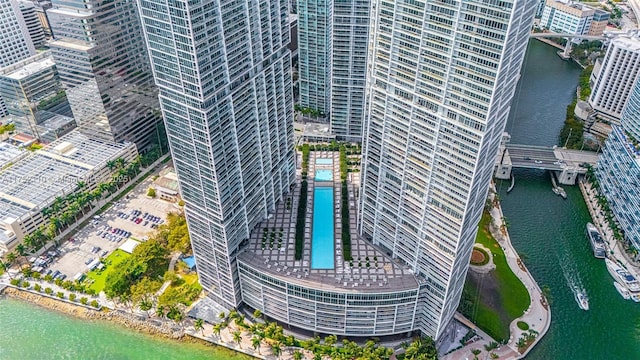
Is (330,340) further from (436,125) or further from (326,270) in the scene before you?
(436,125)

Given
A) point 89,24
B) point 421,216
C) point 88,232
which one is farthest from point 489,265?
point 89,24

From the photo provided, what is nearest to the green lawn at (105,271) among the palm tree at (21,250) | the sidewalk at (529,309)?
the palm tree at (21,250)

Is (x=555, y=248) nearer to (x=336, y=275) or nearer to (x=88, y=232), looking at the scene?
(x=336, y=275)

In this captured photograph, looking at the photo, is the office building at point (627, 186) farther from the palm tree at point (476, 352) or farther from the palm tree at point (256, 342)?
the palm tree at point (256, 342)

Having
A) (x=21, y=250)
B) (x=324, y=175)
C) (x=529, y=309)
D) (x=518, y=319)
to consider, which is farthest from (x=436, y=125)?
(x=21, y=250)

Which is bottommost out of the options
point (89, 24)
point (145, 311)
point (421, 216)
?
point (145, 311)

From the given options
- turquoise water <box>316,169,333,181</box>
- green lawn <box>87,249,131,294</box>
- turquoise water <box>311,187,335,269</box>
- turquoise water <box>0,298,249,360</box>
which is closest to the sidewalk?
turquoise water <box>311,187,335,269</box>
